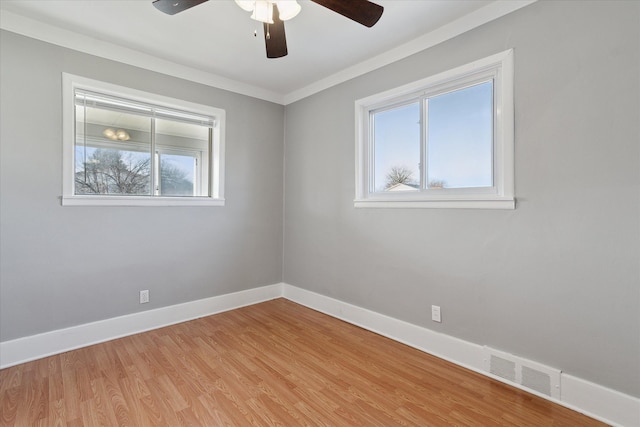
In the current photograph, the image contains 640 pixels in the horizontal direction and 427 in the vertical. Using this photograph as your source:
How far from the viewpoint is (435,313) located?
2488 millimetres

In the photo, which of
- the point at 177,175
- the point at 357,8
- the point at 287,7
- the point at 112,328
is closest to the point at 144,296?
the point at 112,328

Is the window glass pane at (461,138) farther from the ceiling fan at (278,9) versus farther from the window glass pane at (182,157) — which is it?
the window glass pane at (182,157)

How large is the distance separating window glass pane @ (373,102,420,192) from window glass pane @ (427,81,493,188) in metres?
0.14

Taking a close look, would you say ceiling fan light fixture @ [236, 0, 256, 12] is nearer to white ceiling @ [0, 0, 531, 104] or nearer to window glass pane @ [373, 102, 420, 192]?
white ceiling @ [0, 0, 531, 104]

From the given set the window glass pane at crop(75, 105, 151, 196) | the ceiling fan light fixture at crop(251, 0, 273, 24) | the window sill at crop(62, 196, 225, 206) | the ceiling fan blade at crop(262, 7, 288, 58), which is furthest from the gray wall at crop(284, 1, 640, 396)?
the window glass pane at crop(75, 105, 151, 196)

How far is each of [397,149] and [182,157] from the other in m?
2.29

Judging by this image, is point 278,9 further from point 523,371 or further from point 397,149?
point 523,371

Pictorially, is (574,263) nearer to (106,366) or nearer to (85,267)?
(106,366)

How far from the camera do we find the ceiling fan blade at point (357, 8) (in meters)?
1.59

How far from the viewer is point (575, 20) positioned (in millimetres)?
1825

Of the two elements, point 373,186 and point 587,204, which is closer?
point 587,204

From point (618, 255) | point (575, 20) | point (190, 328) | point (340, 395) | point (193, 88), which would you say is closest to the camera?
point (618, 255)

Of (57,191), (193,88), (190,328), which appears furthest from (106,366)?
(193,88)

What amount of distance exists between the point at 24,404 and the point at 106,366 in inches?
18.7
